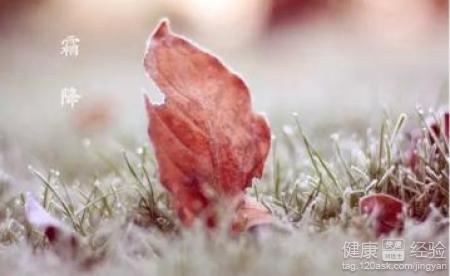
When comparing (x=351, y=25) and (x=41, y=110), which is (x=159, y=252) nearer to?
(x=41, y=110)

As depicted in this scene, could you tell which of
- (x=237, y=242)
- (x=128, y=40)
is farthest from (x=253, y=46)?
(x=237, y=242)

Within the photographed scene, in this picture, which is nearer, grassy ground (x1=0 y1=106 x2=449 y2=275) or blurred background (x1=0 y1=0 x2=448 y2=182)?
grassy ground (x1=0 y1=106 x2=449 y2=275)

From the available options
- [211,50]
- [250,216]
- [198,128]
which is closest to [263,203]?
[250,216]

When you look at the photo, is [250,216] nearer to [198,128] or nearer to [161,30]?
[198,128]

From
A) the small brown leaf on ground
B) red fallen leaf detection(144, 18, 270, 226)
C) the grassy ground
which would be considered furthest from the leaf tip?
the small brown leaf on ground

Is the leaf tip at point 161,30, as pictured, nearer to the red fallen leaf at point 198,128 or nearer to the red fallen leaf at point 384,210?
the red fallen leaf at point 198,128

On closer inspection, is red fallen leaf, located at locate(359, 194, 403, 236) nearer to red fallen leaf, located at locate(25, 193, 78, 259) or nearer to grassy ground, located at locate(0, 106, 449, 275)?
grassy ground, located at locate(0, 106, 449, 275)
